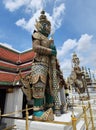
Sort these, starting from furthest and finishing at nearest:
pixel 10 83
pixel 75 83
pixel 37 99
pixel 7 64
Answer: pixel 75 83, pixel 7 64, pixel 10 83, pixel 37 99

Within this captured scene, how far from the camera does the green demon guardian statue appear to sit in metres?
3.62

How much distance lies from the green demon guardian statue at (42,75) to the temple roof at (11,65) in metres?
1.73

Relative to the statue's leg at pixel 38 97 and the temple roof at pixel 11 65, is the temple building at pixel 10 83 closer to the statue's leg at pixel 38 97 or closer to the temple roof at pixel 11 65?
the temple roof at pixel 11 65

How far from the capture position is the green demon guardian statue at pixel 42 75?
143 inches

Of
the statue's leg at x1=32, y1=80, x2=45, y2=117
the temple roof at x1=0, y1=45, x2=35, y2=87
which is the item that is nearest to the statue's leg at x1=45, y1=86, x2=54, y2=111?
the statue's leg at x1=32, y1=80, x2=45, y2=117

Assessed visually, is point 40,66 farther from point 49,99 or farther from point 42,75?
point 49,99

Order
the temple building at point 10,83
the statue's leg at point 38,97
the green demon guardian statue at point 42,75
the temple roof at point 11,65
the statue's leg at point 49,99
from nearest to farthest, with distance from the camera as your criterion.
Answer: the statue's leg at point 38,97, the green demon guardian statue at point 42,75, the statue's leg at point 49,99, the temple building at point 10,83, the temple roof at point 11,65

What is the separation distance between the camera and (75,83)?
1641 centimetres

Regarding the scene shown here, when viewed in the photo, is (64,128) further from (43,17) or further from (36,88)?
(43,17)

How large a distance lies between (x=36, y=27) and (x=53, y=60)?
1.27m

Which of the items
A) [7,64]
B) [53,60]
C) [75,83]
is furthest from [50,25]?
[75,83]

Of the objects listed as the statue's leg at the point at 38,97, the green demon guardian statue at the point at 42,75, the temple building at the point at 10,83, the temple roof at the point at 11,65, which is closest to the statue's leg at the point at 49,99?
the green demon guardian statue at the point at 42,75

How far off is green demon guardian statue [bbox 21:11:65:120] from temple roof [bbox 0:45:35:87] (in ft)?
5.69

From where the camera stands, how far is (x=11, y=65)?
642cm
